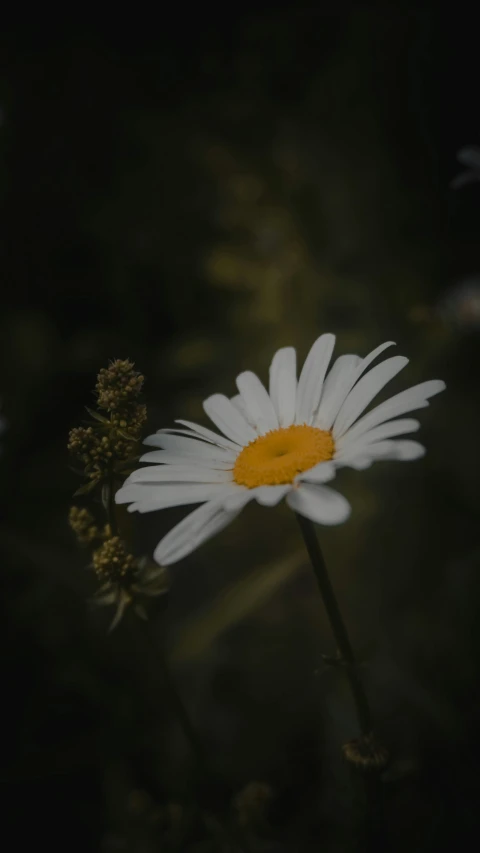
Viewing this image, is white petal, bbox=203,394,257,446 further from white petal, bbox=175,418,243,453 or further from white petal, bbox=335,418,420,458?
white petal, bbox=335,418,420,458

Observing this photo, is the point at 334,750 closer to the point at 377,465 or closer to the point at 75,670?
the point at 75,670

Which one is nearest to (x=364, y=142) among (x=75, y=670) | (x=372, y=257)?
(x=372, y=257)

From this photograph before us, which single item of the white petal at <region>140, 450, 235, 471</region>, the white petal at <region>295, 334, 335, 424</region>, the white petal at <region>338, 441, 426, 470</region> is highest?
the white petal at <region>295, 334, 335, 424</region>

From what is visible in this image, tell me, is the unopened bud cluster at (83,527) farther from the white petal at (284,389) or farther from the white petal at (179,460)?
the white petal at (284,389)

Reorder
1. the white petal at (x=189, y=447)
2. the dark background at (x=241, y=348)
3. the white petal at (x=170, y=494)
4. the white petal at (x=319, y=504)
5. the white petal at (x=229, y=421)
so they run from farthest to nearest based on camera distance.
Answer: the dark background at (x=241, y=348) → the white petal at (x=229, y=421) → the white petal at (x=189, y=447) → the white petal at (x=170, y=494) → the white petal at (x=319, y=504)

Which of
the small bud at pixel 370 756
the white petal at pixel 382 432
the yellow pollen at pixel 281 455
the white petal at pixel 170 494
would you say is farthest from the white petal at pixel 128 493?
the small bud at pixel 370 756

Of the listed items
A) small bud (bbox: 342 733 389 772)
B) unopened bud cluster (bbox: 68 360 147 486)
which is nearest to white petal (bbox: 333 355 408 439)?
unopened bud cluster (bbox: 68 360 147 486)
